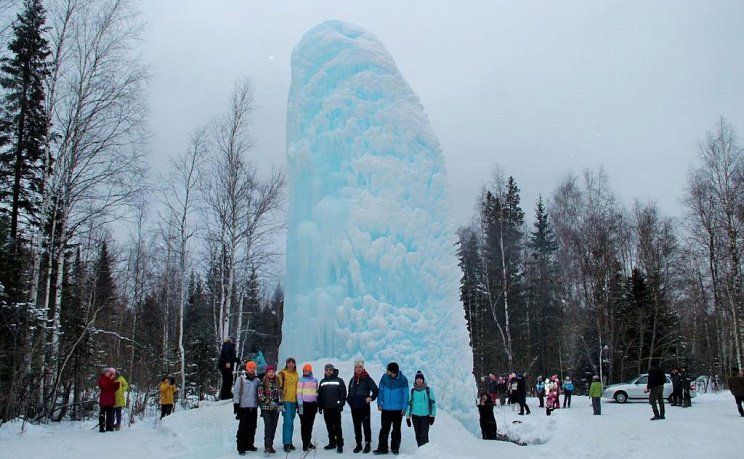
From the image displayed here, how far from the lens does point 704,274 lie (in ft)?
94.2

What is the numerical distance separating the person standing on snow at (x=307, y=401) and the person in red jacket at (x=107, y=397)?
5.05 meters

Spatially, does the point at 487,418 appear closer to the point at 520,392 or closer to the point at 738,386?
the point at 520,392

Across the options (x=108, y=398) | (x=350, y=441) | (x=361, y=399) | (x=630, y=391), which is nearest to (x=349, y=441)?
(x=350, y=441)

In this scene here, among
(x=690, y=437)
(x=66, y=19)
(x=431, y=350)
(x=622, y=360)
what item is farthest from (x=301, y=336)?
(x=622, y=360)

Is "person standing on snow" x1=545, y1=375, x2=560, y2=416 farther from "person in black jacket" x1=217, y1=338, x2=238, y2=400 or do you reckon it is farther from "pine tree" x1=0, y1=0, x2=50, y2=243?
"pine tree" x1=0, y1=0, x2=50, y2=243

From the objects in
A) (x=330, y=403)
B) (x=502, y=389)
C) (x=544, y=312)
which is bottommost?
(x=502, y=389)

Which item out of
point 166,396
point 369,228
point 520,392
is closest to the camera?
point 369,228

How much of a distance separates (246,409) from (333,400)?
3.82 ft

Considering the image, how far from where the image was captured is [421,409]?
804 centimetres

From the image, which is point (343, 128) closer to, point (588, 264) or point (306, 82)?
point (306, 82)

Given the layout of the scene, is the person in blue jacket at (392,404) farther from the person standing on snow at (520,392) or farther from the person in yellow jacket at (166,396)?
the person standing on snow at (520,392)

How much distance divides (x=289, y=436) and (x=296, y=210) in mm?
4343

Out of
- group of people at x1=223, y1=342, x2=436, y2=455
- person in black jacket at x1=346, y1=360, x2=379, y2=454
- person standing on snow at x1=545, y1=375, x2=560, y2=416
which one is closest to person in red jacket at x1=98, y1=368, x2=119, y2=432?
group of people at x1=223, y1=342, x2=436, y2=455

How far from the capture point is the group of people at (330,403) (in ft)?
25.8
